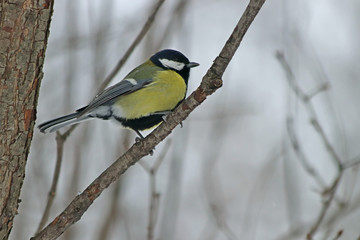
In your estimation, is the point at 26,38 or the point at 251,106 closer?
the point at 26,38

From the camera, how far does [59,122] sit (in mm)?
2438

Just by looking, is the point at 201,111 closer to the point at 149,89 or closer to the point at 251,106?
the point at 251,106

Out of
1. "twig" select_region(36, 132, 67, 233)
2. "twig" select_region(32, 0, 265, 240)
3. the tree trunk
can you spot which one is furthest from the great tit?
the tree trunk

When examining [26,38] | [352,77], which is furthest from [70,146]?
[352,77]

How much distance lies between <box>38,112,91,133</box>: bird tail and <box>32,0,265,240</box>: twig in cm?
78

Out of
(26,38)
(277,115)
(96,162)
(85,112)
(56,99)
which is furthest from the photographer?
(277,115)

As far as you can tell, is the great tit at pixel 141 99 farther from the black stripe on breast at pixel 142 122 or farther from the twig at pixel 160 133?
the twig at pixel 160 133

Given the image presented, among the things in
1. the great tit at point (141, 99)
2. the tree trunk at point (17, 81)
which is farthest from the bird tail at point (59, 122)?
the tree trunk at point (17, 81)

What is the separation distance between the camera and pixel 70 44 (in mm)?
3646

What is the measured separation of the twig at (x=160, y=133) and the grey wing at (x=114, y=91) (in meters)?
0.90

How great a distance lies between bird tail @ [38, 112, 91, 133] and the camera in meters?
2.40

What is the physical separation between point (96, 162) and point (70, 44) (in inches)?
65.9

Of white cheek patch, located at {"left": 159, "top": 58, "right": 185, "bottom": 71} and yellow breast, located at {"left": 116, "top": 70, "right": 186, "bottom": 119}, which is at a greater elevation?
white cheek patch, located at {"left": 159, "top": 58, "right": 185, "bottom": 71}

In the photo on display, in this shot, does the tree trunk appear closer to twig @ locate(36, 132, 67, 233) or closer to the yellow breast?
twig @ locate(36, 132, 67, 233)
